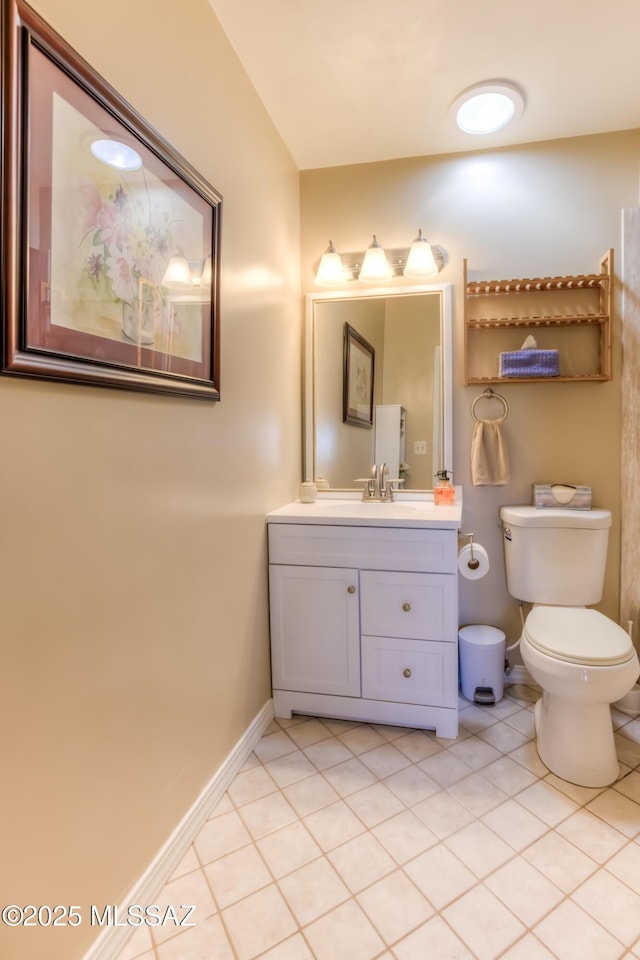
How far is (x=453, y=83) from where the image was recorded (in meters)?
1.84

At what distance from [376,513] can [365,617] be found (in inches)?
15.9

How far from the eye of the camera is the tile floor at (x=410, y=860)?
1117mm

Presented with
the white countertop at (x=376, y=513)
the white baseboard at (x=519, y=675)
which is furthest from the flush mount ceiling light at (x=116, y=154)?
the white baseboard at (x=519, y=675)

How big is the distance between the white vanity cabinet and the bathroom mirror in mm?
433

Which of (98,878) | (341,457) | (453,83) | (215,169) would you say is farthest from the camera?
(341,457)

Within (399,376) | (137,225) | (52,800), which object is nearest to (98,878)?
(52,800)

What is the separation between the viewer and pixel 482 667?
6.86 ft

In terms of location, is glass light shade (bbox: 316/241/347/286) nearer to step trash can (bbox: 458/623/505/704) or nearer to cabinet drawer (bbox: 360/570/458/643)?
cabinet drawer (bbox: 360/570/458/643)

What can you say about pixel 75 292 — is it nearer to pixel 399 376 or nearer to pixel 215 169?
pixel 215 169

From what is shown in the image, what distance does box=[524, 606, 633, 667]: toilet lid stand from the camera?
156 cm

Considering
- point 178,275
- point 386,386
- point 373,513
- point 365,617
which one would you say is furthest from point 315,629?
point 178,275

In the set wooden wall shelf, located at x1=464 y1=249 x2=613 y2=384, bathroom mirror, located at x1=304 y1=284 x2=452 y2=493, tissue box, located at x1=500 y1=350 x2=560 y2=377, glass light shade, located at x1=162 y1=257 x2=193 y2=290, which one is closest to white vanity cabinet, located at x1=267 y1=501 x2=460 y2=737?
bathroom mirror, located at x1=304 y1=284 x2=452 y2=493

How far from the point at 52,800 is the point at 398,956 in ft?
2.70

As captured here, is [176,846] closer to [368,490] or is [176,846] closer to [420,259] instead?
[368,490]
